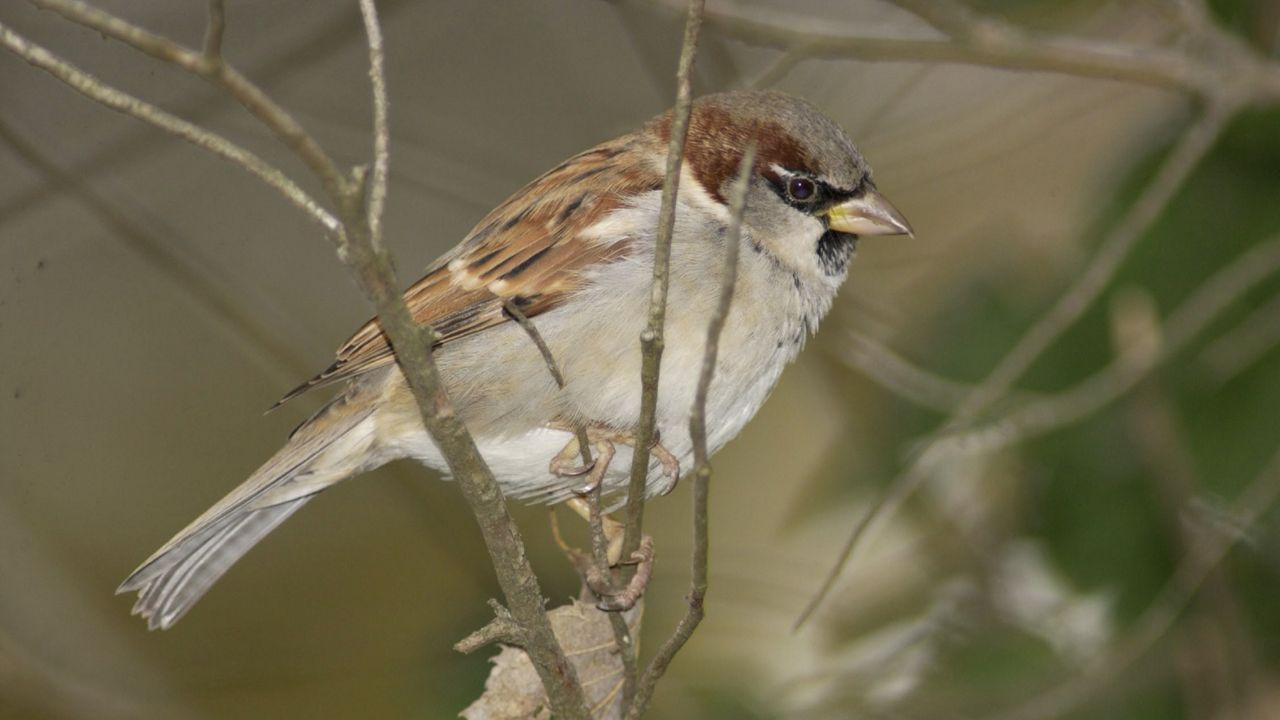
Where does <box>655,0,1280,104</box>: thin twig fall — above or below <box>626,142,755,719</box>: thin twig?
A: above

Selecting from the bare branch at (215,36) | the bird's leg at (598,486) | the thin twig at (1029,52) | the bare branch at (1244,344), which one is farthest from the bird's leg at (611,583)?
the bare branch at (1244,344)

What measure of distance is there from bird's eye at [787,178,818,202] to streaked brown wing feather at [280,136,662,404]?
30 centimetres

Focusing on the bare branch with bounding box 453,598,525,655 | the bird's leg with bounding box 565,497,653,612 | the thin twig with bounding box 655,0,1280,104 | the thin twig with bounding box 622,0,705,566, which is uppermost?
the thin twig with bounding box 655,0,1280,104

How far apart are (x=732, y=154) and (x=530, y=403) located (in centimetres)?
74

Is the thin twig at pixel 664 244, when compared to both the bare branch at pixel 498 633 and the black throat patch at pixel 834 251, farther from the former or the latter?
the black throat patch at pixel 834 251

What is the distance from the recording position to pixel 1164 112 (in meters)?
3.68

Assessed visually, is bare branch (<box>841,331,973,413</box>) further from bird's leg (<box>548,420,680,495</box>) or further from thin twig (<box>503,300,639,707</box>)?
thin twig (<box>503,300,639,707</box>)

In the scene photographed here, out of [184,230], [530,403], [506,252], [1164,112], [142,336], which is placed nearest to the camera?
[530,403]

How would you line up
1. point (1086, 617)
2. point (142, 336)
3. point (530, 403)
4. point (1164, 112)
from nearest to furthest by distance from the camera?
point (530, 403) < point (1086, 617) < point (1164, 112) < point (142, 336)

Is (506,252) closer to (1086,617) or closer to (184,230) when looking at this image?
(1086,617)

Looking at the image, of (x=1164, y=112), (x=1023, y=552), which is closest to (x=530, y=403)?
(x=1023, y=552)

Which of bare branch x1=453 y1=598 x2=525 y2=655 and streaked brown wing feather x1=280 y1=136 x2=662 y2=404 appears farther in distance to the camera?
streaked brown wing feather x1=280 y1=136 x2=662 y2=404

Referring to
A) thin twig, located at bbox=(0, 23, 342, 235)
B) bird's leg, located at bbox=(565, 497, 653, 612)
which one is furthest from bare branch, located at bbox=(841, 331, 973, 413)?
thin twig, located at bbox=(0, 23, 342, 235)

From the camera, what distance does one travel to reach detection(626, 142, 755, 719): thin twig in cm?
160
